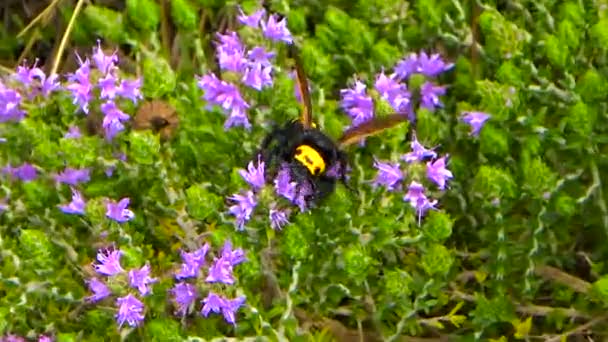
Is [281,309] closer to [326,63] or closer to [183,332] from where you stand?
[183,332]

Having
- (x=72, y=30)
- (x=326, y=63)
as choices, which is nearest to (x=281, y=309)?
(x=326, y=63)

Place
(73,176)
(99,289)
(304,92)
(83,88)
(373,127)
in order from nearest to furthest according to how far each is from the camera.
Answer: (373,127) → (304,92) → (99,289) → (83,88) → (73,176)

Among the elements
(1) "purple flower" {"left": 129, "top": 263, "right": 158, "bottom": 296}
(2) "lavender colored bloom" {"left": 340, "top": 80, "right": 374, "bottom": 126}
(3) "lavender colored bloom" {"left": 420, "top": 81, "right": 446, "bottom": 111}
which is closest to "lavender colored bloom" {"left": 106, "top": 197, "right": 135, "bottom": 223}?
(1) "purple flower" {"left": 129, "top": 263, "right": 158, "bottom": 296}

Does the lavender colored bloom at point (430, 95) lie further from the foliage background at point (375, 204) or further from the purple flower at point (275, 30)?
the purple flower at point (275, 30)

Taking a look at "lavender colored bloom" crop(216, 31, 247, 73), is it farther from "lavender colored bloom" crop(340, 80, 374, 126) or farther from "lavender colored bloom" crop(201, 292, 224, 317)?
"lavender colored bloom" crop(201, 292, 224, 317)

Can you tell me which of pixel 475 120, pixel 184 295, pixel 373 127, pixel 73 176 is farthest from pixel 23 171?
pixel 475 120

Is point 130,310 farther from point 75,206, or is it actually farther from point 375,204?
point 375,204
